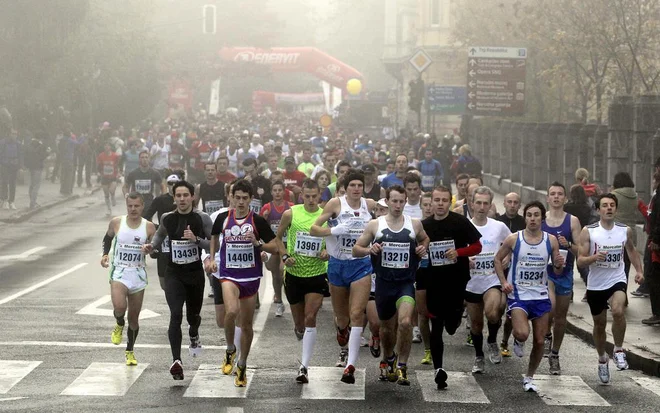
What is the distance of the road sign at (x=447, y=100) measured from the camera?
54.3m

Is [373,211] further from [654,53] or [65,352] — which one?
[654,53]

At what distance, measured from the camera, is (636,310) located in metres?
18.5

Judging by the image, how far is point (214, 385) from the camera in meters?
12.9

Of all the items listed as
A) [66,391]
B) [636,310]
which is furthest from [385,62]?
[66,391]

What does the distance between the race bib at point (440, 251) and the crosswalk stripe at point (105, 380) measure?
300cm

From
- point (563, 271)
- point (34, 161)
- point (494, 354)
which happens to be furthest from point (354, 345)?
point (34, 161)

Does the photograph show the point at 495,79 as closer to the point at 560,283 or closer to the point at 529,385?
the point at 560,283

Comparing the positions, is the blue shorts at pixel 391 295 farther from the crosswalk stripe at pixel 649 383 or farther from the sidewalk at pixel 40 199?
the sidewalk at pixel 40 199

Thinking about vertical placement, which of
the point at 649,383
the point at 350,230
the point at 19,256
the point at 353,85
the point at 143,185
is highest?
the point at 353,85

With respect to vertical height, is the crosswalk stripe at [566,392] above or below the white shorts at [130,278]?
below

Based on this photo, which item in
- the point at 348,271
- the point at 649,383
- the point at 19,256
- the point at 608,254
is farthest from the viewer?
the point at 19,256

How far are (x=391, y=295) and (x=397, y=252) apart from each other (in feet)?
1.33

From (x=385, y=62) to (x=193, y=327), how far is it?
2885 inches

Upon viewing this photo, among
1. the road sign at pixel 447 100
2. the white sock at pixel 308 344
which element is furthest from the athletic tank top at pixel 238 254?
the road sign at pixel 447 100
